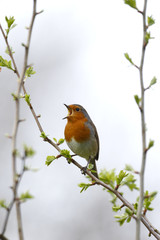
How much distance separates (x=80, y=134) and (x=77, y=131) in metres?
0.07

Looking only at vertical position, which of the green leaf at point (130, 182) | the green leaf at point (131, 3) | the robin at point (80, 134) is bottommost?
the green leaf at point (130, 182)

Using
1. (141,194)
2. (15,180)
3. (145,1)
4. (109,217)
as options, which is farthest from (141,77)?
(109,217)

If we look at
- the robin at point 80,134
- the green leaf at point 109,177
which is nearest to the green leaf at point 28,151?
the green leaf at point 109,177

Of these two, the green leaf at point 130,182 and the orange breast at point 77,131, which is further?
the orange breast at point 77,131

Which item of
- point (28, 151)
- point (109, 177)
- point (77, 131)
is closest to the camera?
point (28, 151)

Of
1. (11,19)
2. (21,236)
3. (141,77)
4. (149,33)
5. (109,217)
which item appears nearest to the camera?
(21,236)

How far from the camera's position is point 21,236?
3.92 feet

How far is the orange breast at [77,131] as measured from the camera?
5.19 metres

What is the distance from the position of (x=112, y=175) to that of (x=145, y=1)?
1.58m

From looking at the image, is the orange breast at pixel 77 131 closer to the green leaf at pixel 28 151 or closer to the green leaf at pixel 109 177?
the green leaf at pixel 109 177

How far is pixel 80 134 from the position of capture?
5.24 meters

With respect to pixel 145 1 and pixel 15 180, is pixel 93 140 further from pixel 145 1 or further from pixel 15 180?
pixel 15 180

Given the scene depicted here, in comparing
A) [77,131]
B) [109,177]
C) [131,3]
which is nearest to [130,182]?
[109,177]

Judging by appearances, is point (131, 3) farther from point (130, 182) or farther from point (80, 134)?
point (80, 134)
